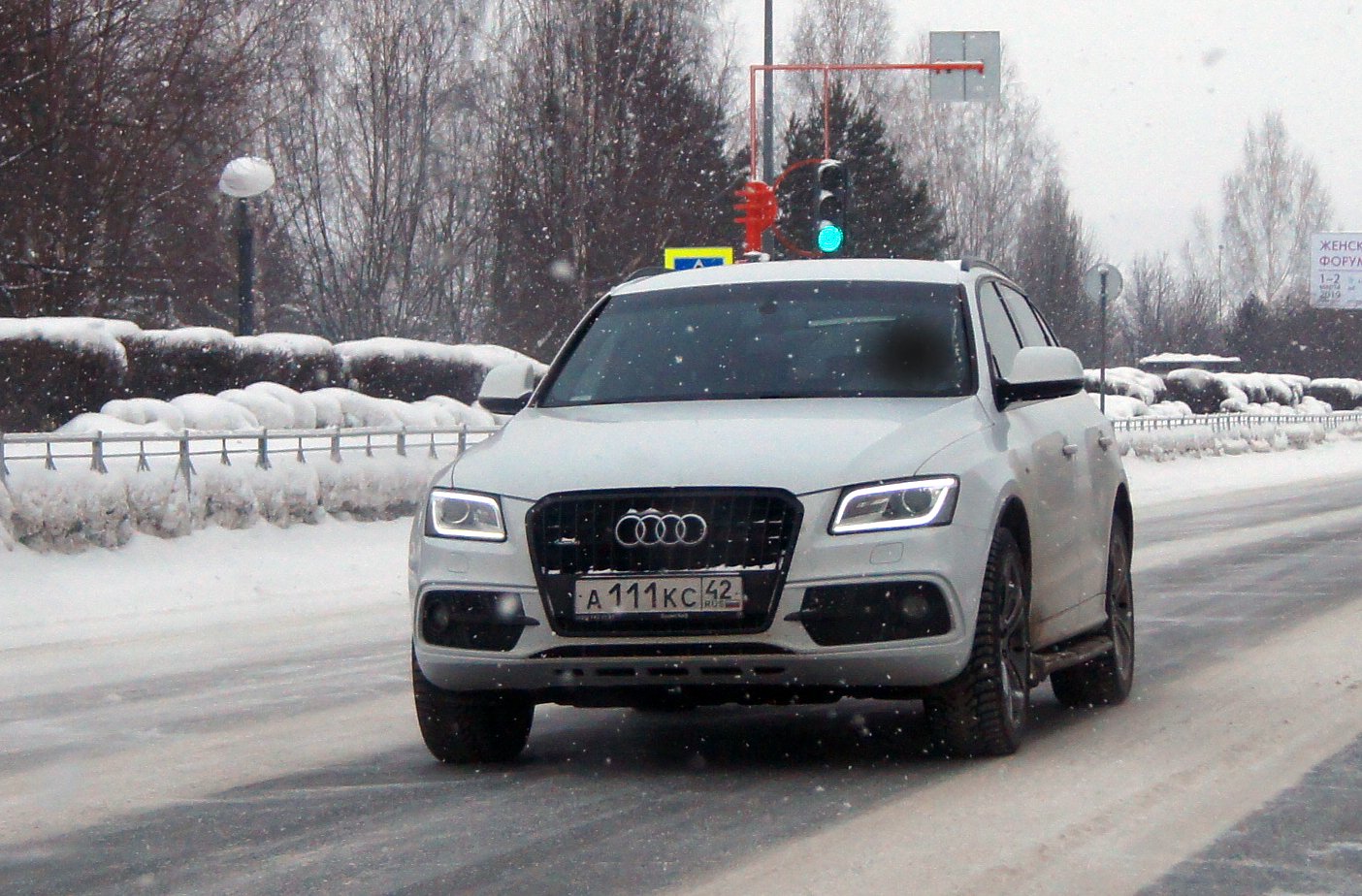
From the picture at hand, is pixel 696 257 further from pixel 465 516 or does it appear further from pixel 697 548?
pixel 697 548

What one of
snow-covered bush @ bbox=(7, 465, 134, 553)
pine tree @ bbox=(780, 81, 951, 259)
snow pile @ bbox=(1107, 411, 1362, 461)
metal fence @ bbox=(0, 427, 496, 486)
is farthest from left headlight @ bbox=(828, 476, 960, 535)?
pine tree @ bbox=(780, 81, 951, 259)

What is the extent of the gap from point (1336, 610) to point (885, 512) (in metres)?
6.36

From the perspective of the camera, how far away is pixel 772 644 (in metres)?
6.15

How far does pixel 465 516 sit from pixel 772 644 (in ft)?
3.19

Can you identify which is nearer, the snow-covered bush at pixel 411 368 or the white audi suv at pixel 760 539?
the white audi suv at pixel 760 539

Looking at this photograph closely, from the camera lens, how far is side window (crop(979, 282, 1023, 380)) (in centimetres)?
764

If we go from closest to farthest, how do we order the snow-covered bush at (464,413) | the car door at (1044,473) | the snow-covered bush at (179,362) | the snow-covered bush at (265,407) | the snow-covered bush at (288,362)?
the car door at (1044,473)
the snow-covered bush at (265,407)
the snow-covered bush at (179,362)
the snow-covered bush at (464,413)
the snow-covered bush at (288,362)

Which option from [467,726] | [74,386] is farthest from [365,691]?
[74,386]

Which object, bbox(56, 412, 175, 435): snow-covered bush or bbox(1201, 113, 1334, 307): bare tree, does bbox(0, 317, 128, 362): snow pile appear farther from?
bbox(1201, 113, 1334, 307): bare tree

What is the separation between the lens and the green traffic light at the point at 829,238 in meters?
22.8

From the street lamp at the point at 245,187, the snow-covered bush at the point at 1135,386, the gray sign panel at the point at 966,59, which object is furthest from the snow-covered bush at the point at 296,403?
the snow-covered bush at the point at 1135,386

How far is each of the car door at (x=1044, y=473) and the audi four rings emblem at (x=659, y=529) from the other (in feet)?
3.96

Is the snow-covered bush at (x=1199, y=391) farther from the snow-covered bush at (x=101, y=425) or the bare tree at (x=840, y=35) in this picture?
the snow-covered bush at (x=101, y=425)

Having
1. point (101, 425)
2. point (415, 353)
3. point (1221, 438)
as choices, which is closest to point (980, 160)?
point (1221, 438)
